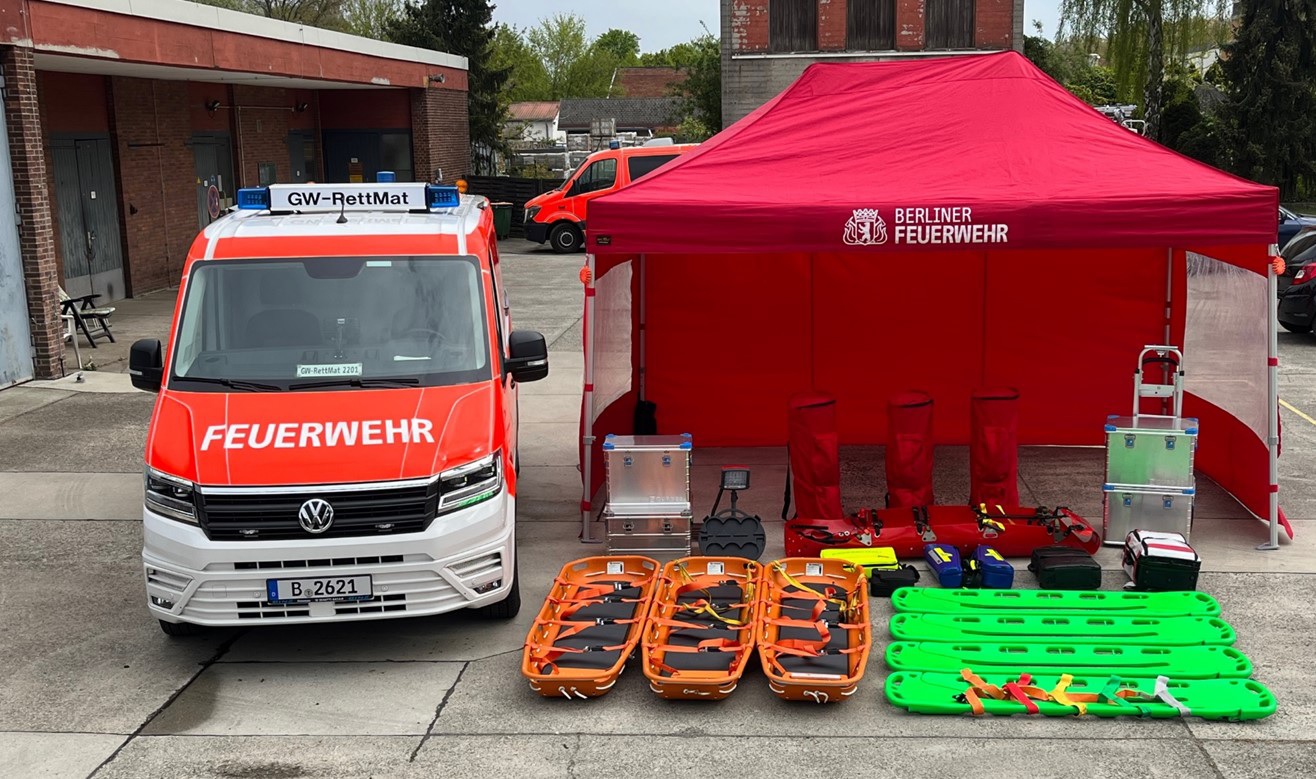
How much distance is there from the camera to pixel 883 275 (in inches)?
436

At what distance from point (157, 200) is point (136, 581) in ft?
51.6

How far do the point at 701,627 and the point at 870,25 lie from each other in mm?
29288

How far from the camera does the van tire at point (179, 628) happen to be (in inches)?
285

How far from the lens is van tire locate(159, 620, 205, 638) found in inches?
285

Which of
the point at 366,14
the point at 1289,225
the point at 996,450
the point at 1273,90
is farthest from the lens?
the point at 366,14

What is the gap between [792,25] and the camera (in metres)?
33.6

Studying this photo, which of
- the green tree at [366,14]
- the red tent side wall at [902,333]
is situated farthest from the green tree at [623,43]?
the red tent side wall at [902,333]

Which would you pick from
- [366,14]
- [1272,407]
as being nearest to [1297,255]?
[1272,407]

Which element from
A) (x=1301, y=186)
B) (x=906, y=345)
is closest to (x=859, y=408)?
(x=906, y=345)

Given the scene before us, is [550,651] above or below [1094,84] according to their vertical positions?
below

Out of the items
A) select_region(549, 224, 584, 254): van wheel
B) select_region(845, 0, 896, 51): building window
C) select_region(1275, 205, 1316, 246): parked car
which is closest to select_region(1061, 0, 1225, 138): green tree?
select_region(845, 0, 896, 51): building window

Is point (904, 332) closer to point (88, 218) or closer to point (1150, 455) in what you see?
point (1150, 455)

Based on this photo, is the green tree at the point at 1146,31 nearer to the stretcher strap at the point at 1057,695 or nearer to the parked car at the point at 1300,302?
the parked car at the point at 1300,302

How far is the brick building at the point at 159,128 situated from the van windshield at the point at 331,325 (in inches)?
317
